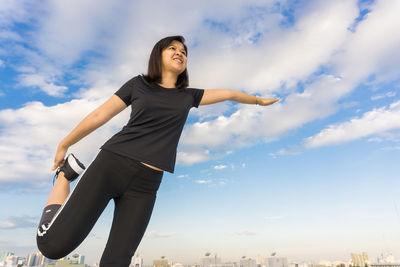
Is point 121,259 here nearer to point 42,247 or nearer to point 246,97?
point 42,247

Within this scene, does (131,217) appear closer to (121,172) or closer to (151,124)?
(121,172)

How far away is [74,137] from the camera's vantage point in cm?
246

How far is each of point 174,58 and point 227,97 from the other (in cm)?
71

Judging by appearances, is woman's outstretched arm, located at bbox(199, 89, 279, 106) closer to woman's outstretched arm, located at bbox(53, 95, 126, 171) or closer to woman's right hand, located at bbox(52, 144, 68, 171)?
woman's outstretched arm, located at bbox(53, 95, 126, 171)

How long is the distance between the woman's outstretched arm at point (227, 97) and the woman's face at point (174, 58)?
0.37 metres

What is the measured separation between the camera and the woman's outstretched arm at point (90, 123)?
2.42m

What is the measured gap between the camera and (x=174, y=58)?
112 inches

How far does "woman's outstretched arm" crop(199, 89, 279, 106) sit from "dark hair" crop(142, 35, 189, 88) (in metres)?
0.25

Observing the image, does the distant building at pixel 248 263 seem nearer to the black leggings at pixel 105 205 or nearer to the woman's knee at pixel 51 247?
the black leggings at pixel 105 205

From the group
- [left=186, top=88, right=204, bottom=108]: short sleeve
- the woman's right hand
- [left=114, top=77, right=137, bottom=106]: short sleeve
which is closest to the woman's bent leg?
the woman's right hand

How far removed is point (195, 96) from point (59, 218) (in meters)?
1.65

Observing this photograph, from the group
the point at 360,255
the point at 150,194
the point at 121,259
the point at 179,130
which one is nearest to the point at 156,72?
the point at 179,130

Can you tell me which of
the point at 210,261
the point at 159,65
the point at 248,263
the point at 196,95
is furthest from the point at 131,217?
the point at 248,263

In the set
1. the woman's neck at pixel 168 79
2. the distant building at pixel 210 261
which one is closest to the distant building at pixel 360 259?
the distant building at pixel 210 261
